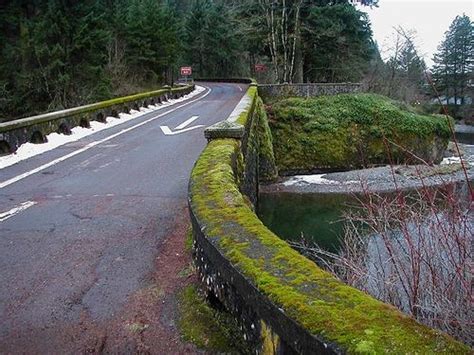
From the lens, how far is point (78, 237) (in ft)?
16.6

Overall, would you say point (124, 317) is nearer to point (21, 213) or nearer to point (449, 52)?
point (21, 213)

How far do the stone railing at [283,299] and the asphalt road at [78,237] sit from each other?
3.06 ft

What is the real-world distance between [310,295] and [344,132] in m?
21.6

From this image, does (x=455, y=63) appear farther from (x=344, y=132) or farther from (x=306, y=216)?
(x=306, y=216)

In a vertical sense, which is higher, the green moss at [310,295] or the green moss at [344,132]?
the green moss at [310,295]

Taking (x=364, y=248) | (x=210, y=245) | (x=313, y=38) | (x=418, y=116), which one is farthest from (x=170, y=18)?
(x=210, y=245)

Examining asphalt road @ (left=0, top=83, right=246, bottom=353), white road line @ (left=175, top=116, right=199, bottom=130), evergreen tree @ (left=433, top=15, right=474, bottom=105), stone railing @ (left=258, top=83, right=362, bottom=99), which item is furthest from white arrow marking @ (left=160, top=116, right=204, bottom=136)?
evergreen tree @ (left=433, top=15, right=474, bottom=105)

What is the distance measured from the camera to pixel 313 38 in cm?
2895

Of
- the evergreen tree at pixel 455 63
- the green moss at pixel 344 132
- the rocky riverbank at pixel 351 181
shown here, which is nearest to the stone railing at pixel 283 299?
the rocky riverbank at pixel 351 181

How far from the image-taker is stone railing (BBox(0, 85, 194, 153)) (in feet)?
32.6

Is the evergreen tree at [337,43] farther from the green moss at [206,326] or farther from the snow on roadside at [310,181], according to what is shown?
the green moss at [206,326]

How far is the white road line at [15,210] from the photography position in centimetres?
575

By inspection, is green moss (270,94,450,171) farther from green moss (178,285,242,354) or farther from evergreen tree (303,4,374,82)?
green moss (178,285,242,354)

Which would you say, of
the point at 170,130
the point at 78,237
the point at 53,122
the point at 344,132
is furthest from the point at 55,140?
the point at 344,132
